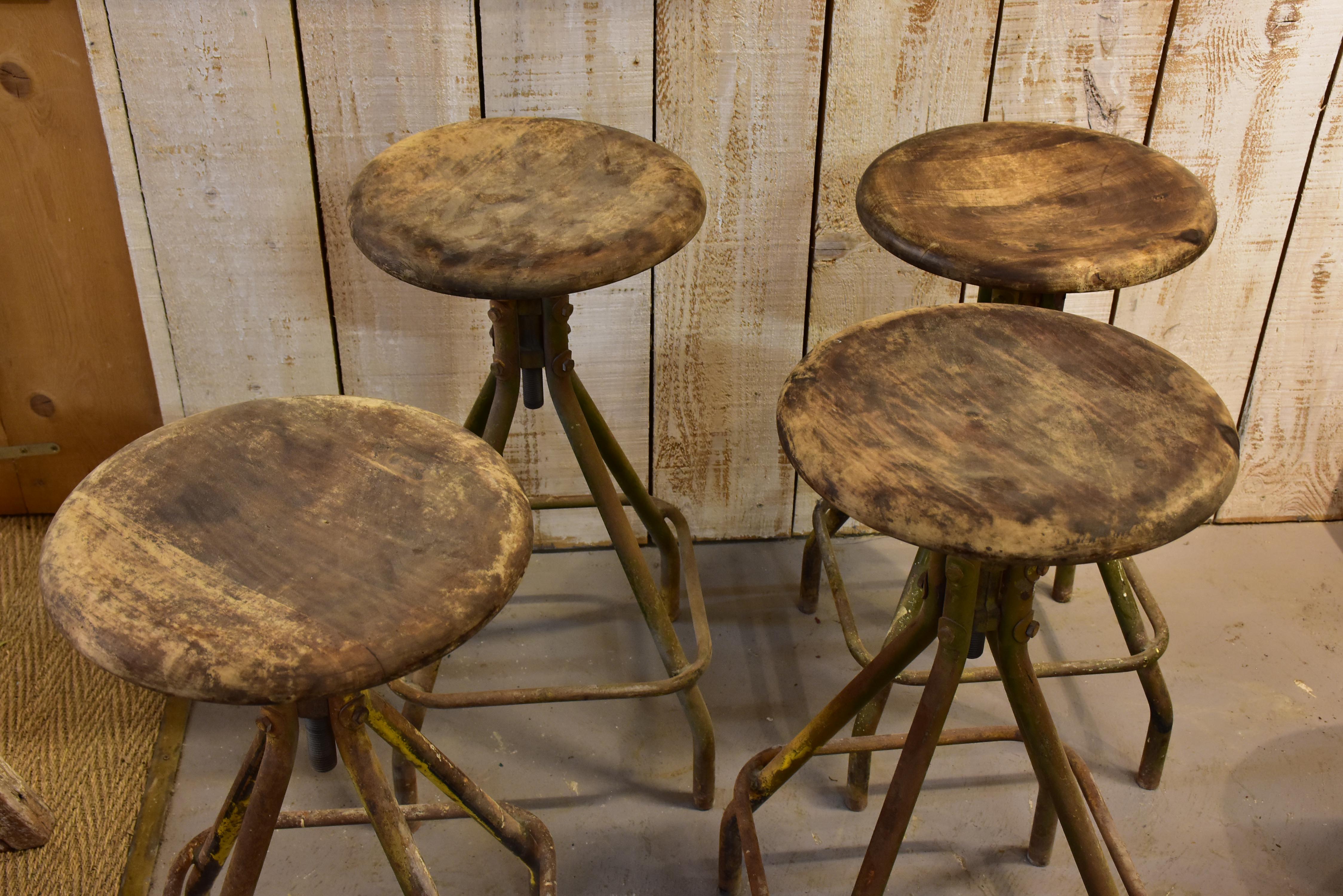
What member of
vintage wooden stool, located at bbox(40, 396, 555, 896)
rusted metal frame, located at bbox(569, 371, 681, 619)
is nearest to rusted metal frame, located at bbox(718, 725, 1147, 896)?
vintage wooden stool, located at bbox(40, 396, 555, 896)

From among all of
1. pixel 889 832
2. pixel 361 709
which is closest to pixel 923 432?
pixel 889 832

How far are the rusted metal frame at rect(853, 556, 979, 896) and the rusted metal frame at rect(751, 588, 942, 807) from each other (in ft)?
0.07

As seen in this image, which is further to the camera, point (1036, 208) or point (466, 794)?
point (1036, 208)

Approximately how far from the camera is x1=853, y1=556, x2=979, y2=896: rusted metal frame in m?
1.19

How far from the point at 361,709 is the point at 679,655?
554 millimetres

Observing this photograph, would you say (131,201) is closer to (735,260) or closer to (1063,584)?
(735,260)

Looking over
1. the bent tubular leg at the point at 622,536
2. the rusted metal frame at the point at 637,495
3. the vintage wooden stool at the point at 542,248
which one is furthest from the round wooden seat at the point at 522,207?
the rusted metal frame at the point at 637,495

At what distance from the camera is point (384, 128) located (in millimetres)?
1698

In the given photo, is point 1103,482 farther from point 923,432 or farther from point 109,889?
point 109,889

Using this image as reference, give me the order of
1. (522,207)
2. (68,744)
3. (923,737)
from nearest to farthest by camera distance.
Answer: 1. (923,737)
2. (522,207)
3. (68,744)

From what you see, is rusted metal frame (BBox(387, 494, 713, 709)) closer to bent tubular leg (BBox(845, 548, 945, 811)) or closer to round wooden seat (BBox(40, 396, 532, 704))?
→ bent tubular leg (BBox(845, 548, 945, 811))

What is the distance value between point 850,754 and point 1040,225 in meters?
0.75

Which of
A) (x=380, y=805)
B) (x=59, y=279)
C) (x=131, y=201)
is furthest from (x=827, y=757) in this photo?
(x=59, y=279)

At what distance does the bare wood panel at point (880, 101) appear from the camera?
1.69 meters
